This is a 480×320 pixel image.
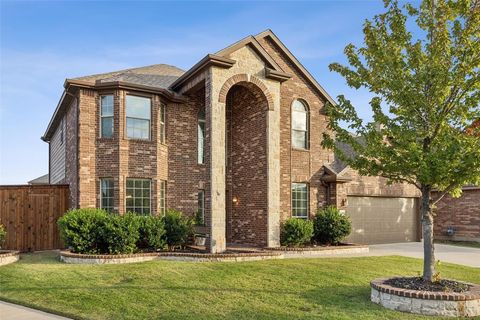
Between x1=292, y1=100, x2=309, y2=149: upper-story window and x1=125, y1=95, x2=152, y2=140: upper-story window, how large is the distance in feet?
19.8

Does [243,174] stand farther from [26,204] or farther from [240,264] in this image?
[26,204]

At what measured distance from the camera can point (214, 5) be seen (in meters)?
11.3

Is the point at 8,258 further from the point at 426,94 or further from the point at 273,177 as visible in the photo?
the point at 426,94

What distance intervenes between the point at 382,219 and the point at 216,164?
1016cm

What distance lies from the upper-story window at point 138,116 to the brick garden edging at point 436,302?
33.9 feet

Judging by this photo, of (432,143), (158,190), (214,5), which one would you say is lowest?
(158,190)

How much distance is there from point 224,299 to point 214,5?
816 cm

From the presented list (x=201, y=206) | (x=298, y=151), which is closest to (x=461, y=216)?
(x=298, y=151)

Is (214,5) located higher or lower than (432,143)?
higher

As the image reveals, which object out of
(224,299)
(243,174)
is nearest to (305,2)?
(243,174)

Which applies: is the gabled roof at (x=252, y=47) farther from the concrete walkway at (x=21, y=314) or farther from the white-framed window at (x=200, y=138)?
the concrete walkway at (x=21, y=314)

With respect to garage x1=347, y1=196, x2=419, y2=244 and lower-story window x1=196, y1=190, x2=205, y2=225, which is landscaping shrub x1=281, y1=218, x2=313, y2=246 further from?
garage x1=347, y1=196, x2=419, y2=244

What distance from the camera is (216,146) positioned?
13.2 m

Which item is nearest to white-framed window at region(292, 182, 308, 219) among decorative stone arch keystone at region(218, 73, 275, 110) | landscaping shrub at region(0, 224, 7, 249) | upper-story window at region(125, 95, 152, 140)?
decorative stone arch keystone at region(218, 73, 275, 110)
